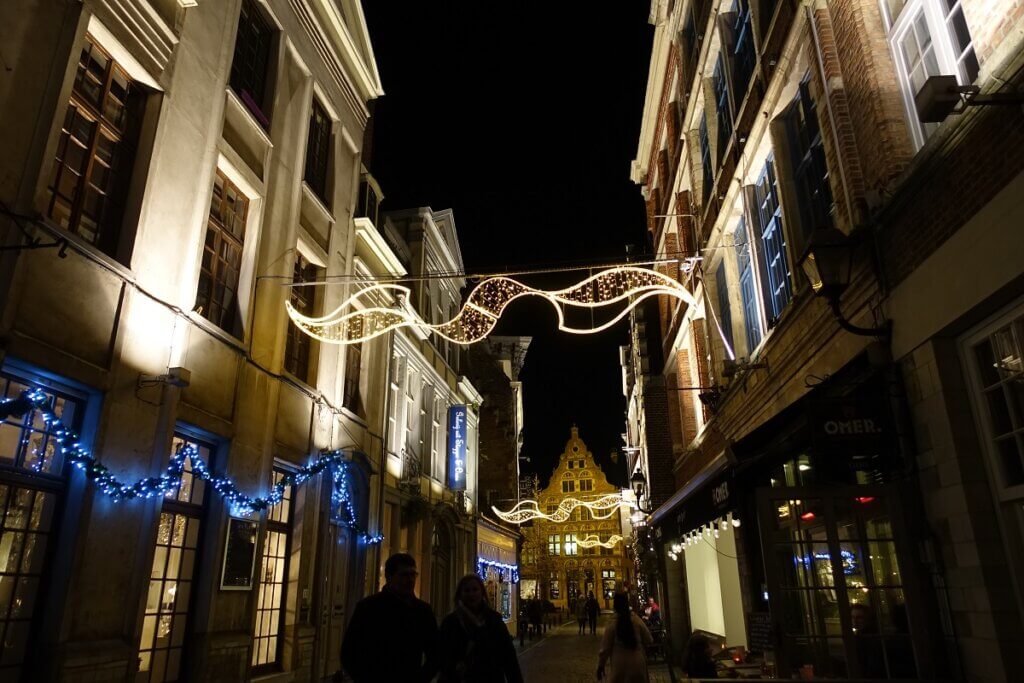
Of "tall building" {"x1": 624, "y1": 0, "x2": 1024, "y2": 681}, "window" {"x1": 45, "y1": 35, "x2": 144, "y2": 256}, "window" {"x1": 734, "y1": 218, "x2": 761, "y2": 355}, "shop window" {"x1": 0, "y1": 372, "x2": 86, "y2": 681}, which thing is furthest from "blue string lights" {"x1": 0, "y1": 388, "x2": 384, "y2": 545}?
"window" {"x1": 734, "y1": 218, "x2": 761, "y2": 355}

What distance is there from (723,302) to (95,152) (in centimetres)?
1063

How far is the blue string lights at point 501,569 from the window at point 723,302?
14.8 metres

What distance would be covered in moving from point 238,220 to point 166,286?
8.98ft

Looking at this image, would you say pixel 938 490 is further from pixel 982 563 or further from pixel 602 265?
pixel 602 265

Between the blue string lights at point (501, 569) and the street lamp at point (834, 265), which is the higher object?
the street lamp at point (834, 265)

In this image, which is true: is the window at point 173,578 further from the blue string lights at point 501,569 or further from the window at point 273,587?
the blue string lights at point 501,569

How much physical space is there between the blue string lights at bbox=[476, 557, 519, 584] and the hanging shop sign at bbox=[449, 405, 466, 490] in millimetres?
4075

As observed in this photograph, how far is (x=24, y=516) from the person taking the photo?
640 centimetres

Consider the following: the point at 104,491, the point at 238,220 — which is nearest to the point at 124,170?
the point at 238,220

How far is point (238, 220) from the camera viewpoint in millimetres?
10891

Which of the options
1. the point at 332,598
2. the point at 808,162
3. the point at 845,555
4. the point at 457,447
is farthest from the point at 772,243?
the point at 457,447

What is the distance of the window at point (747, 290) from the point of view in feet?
35.9

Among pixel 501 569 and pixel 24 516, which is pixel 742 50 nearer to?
pixel 24 516

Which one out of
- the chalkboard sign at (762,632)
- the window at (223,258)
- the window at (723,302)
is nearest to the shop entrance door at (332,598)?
the window at (223,258)
